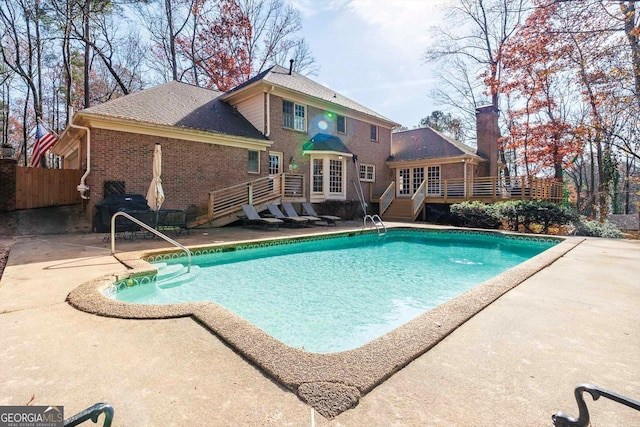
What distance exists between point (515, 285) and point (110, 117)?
38.0ft

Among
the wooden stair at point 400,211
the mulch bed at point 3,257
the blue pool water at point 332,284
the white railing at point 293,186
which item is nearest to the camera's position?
the blue pool water at point 332,284

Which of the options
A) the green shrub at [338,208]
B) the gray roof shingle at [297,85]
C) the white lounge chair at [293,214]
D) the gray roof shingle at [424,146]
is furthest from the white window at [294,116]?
the gray roof shingle at [424,146]

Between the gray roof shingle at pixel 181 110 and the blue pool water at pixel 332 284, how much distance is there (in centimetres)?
670

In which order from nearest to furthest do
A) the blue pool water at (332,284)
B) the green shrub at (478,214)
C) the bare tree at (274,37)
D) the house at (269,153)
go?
the blue pool water at (332,284) < the house at (269,153) < the green shrub at (478,214) < the bare tree at (274,37)

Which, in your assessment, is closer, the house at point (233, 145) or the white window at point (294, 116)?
the house at point (233, 145)

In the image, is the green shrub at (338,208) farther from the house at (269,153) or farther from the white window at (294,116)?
the white window at (294,116)

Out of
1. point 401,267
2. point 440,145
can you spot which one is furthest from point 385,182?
point 401,267

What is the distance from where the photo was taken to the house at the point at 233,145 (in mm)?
10234

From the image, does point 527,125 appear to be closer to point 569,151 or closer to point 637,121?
point 569,151

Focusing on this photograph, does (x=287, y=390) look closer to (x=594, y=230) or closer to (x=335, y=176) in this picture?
(x=594, y=230)

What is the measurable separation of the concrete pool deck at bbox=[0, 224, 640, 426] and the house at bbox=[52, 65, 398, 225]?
25.9 feet

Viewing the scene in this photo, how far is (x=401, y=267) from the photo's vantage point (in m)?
7.39

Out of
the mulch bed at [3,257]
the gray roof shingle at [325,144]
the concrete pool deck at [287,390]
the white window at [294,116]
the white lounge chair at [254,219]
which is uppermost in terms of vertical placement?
the white window at [294,116]
